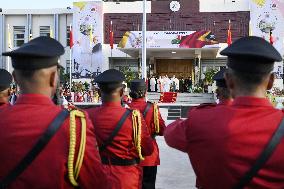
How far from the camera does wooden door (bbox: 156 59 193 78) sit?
37.8 metres

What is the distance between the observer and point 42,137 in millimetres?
2305

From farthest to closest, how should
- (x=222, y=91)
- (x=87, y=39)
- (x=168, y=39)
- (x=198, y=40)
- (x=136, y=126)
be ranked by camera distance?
(x=87, y=39) → (x=168, y=39) → (x=198, y=40) → (x=222, y=91) → (x=136, y=126)

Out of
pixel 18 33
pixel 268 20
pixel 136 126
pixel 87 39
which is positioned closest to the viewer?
pixel 136 126

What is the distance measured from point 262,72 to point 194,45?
30.3 meters

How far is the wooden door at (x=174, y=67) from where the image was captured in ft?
124

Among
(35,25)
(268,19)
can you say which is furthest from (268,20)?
(35,25)

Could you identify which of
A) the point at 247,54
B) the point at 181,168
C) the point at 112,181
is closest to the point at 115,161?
the point at 112,181

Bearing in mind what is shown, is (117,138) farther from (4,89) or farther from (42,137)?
(42,137)

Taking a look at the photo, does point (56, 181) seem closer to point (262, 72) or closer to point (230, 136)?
point (230, 136)

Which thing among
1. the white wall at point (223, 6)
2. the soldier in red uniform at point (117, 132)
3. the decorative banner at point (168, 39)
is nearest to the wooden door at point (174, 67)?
the white wall at point (223, 6)

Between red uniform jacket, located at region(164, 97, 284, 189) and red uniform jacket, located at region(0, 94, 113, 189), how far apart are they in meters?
0.49

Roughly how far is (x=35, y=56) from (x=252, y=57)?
3.43 feet

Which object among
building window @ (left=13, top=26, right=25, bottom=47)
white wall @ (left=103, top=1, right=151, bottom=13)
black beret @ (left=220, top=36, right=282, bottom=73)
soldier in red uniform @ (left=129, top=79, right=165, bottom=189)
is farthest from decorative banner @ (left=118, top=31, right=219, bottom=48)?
black beret @ (left=220, top=36, right=282, bottom=73)

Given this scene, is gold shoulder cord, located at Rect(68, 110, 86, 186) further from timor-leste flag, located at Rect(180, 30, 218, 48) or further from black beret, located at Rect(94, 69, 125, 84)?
timor-leste flag, located at Rect(180, 30, 218, 48)
